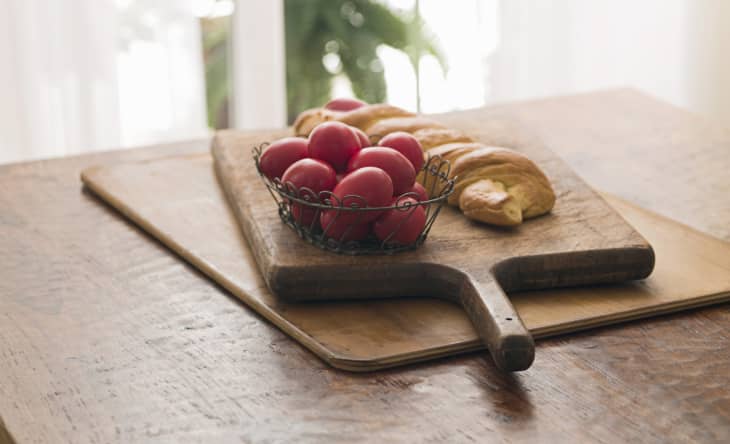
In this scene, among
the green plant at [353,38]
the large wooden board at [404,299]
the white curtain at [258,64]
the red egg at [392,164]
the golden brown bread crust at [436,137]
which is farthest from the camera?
the green plant at [353,38]

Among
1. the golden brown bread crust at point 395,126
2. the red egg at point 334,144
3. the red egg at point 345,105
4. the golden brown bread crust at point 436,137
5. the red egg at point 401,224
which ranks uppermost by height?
the red egg at point 334,144

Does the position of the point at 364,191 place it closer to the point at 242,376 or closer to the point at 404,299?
the point at 404,299

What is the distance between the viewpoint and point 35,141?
243 cm

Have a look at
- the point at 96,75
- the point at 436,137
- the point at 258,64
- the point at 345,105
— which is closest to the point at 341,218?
the point at 436,137

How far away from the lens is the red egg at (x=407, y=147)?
3.65 ft

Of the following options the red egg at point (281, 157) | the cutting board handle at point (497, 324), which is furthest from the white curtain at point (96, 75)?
the cutting board handle at point (497, 324)

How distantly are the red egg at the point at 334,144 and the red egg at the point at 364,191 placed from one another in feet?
0.20

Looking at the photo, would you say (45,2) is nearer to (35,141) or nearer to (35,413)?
(35,141)

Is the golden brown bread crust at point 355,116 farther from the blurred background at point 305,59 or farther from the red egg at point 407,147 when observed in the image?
the blurred background at point 305,59

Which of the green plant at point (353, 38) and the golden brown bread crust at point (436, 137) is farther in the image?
the green plant at point (353, 38)

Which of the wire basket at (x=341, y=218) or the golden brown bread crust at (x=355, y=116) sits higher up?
the golden brown bread crust at (x=355, y=116)

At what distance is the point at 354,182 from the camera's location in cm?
101

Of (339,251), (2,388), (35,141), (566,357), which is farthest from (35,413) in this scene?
(35,141)

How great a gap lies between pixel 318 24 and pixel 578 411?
2.60 meters
